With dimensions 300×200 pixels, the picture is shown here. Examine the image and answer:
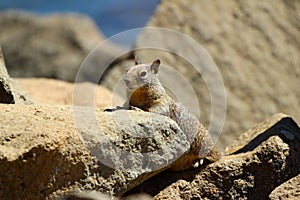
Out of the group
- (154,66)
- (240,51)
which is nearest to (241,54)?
(240,51)

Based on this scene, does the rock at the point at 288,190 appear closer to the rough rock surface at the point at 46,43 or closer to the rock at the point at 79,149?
the rock at the point at 79,149

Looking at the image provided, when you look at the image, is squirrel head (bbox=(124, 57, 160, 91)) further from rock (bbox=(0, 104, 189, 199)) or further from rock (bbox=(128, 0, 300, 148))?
rock (bbox=(128, 0, 300, 148))

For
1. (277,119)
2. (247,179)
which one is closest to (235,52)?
(277,119)

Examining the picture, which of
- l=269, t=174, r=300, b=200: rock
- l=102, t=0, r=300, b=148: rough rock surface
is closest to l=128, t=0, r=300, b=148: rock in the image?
l=102, t=0, r=300, b=148: rough rock surface

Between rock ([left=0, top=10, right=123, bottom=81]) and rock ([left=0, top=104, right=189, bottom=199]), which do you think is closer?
rock ([left=0, top=104, right=189, bottom=199])

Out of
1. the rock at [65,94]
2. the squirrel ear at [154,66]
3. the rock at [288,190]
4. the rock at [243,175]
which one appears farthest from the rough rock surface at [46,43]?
the rock at [288,190]

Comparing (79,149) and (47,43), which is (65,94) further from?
(47,43)
